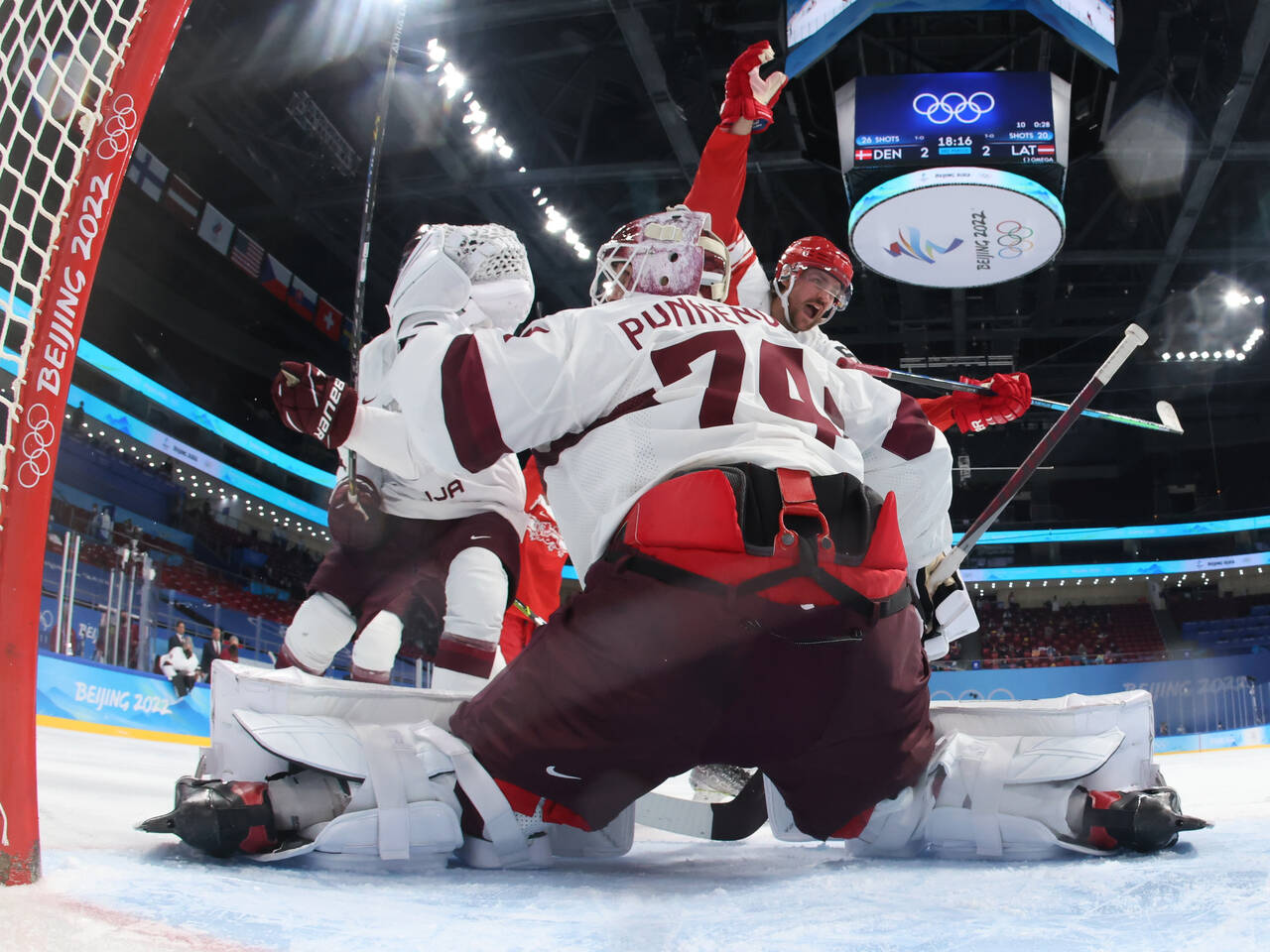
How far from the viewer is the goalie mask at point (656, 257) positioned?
1540mm

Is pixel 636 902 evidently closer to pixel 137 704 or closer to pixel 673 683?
pixel 673 683

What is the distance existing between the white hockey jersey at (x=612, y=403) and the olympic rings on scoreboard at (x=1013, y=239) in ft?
17.2

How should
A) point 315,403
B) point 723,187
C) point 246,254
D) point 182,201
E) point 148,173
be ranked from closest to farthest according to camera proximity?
point 315,403, point 723,187, point 148,173, point 182,201, point 246,254

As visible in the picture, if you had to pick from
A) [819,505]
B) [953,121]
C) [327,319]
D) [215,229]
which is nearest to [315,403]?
[819,505]

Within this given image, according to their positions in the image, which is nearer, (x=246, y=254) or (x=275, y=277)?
(x=246, y=254)

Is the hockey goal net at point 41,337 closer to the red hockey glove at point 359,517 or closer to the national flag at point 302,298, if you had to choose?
the red hockey glove at point 359,517

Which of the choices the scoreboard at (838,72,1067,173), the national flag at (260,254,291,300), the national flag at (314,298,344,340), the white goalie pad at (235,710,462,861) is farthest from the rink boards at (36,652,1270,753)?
the national flag at (314,298,344,340)

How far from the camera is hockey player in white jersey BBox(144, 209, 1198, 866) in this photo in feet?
3.68

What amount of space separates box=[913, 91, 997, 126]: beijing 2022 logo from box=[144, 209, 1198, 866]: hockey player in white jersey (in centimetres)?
497

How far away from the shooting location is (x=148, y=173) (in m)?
9.04

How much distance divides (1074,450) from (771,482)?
1771 centimetres

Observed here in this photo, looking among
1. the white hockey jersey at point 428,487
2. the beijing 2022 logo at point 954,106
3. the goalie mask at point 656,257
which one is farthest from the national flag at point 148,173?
the goalie mask at point 656,257

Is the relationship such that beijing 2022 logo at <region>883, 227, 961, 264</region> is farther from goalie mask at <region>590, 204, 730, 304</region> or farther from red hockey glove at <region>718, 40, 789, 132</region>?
goalie mask at <region>590, 204, 730, 304</region>

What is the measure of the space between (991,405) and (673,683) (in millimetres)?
2181
